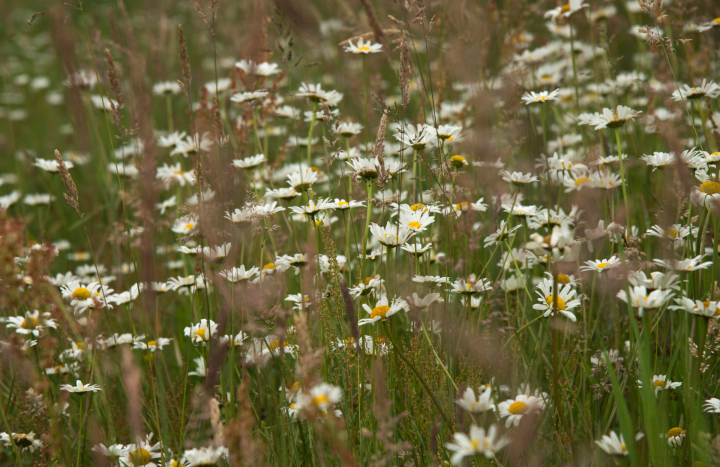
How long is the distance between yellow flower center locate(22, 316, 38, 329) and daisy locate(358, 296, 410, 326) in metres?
1.26

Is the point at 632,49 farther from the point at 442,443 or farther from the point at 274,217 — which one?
the point at 442,443

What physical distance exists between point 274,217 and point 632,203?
1.62 m

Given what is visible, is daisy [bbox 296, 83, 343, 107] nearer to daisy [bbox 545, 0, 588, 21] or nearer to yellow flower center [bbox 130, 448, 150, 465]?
daisy [bbox 545, 0, 588, 21]

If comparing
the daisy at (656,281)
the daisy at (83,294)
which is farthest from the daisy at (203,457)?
the daisy at (656,281)

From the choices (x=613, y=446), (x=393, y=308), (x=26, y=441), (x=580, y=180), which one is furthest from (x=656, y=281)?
(x=26, y=441)

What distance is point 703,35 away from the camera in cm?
323

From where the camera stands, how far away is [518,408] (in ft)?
4.26

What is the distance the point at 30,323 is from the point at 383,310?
1.37m

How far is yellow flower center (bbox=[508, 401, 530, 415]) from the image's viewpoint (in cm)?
129

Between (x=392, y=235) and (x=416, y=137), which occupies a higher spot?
(x=416, y=137)

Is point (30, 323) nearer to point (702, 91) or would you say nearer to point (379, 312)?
point (379, 312)

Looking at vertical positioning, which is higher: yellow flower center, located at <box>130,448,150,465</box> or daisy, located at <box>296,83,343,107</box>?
daisy, located at <box>296,83,343,107</box>

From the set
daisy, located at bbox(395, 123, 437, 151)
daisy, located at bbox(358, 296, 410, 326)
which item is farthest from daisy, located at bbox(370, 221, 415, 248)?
daisy, located at bbox(395, 123, 437, 151)

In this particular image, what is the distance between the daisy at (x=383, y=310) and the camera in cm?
141
